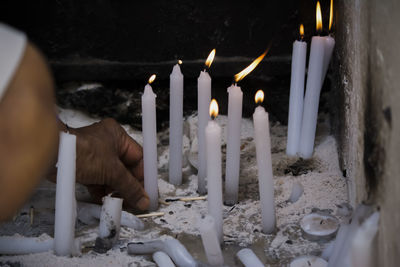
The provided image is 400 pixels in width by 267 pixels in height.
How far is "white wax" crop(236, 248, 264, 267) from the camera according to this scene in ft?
4.96

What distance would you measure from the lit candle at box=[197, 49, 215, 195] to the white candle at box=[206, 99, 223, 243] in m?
0.28

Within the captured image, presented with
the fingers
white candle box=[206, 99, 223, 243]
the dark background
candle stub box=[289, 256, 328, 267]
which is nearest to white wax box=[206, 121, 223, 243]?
white candle box=[206, 99, 223, 243]

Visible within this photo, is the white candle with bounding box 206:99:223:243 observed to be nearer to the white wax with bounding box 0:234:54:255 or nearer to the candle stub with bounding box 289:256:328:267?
the candle stub with bounding box 289:256:328:267

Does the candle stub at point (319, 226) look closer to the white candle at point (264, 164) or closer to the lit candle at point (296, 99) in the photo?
the white candle at point (264, 164)

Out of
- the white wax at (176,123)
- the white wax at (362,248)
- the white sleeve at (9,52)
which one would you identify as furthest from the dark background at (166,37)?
the white sleeve at (9,52)

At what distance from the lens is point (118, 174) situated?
1.79 metres

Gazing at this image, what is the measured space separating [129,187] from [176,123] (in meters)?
0.27

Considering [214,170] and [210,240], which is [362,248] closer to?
[210,240]

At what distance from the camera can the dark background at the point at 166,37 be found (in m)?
2.31

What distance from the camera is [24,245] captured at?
63.6 inches

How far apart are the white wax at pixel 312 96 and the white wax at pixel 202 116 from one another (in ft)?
1.11

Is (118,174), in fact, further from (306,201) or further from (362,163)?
(362,163)

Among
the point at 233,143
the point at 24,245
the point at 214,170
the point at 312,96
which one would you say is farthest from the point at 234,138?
the point at 24,245

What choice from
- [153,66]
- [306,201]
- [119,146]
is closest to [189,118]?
[153,66]
